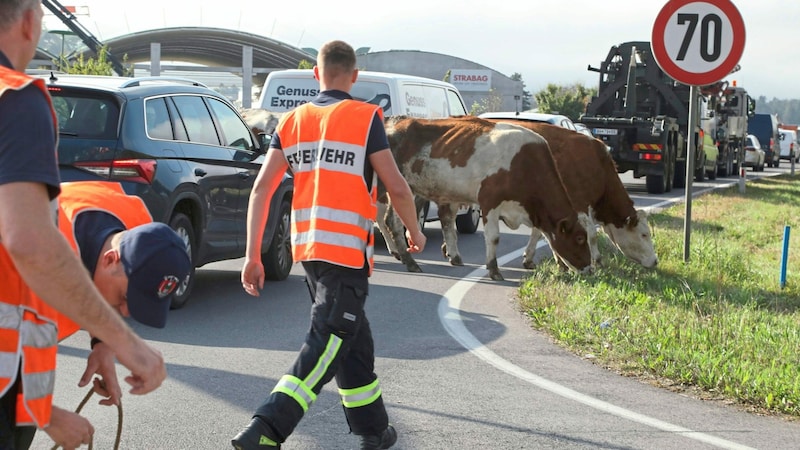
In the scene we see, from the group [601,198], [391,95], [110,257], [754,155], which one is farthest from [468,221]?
[754,155]

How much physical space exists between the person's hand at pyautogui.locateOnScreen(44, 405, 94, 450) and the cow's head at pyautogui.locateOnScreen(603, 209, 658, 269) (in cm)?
1046

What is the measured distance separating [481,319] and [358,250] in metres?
4.51

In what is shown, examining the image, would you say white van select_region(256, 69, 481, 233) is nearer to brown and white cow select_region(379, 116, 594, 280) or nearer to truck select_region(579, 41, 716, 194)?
brown and white cow select_region(379, 116, 594, 280)

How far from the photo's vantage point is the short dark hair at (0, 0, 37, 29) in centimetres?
270

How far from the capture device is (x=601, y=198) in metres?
13.3

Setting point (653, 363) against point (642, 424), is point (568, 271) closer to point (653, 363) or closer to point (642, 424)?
point (653, 363)

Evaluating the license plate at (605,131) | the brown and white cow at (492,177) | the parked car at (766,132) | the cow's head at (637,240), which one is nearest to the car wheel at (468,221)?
the brown and white cow at (492,177)

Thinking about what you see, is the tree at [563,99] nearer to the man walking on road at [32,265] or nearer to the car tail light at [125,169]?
the car tail light at [125,169]

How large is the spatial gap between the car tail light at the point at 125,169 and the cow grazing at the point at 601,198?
5.16 metres

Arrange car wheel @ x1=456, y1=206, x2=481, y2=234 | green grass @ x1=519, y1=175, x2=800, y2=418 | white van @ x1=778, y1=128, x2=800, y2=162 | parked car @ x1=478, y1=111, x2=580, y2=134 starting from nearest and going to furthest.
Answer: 1. green grass @ x1=519, y1=175, x2=800, y2=418
2. car wheel @ x1=456, y1=206, x2=481, y2=234
3. parked car @ x1=478, y1=111, x2=580, y2=134
4. white van @ x1=778, y1=128, x2=800, y2=162

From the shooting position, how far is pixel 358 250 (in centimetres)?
525

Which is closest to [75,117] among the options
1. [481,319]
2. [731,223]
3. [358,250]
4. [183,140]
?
[183,140]

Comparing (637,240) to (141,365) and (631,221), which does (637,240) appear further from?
(141,365)

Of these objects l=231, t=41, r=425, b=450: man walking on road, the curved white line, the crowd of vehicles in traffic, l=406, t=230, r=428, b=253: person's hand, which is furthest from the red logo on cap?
the crowd of vehicles in traffic
